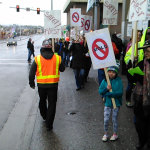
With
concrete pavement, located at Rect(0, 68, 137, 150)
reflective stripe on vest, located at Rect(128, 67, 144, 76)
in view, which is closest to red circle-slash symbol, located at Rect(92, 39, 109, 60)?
reflective stripe on vest, located at Rect(128, 67, 144, 76)

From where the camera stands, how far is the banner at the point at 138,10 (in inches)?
182

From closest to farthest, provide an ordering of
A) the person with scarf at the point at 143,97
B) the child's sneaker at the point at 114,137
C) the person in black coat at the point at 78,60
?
the person with scarf at the point at 143,97 → the child's sneaker at the point at 114,137 → the person in black coat at the point at 78,60

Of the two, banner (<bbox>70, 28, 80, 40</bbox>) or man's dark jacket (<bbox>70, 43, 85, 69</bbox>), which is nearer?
man's dark jacket (<bbox>70, 43, 85, 69</bbox>)

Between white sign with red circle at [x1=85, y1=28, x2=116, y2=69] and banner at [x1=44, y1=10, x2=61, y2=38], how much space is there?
3.74m

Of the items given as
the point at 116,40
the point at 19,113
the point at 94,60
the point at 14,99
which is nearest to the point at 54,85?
the point at 94,60

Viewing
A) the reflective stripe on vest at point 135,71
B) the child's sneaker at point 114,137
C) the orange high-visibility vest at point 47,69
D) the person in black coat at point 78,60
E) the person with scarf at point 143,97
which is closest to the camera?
the person with scarf at point 143,97

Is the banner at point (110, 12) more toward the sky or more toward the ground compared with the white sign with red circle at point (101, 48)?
more toward the sky

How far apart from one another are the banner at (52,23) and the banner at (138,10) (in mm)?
3494

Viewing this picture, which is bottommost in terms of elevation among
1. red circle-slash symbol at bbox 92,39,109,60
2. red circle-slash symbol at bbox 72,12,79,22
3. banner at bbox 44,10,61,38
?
red circle-slash symbol at bbox 92,39,109,60

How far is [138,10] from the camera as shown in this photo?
15.7 feet

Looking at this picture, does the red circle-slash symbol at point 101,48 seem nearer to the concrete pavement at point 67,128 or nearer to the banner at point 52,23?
the concrete pavement at point 67,128

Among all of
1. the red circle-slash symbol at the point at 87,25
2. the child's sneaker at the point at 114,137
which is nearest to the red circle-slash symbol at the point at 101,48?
the child's sneaker at the point at 114,137

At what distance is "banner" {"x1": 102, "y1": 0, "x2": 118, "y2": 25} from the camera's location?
941cm

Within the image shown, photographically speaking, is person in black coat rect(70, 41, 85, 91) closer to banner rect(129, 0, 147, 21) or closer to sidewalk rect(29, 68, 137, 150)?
sidewalk rect(29, 68, 137, 150)
